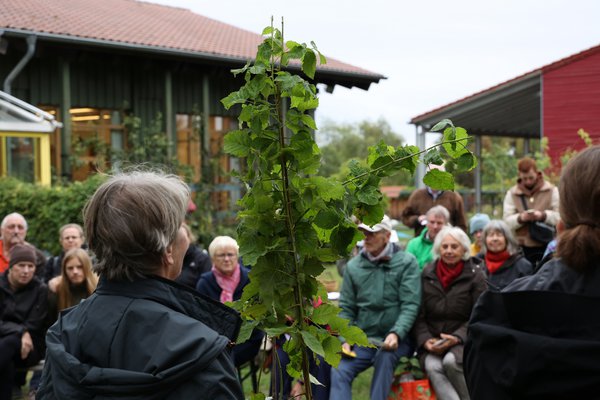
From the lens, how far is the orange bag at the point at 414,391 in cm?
595

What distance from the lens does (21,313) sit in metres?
6.62

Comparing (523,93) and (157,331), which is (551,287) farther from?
(523,93)

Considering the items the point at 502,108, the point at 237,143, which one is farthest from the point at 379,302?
the point at 502,108

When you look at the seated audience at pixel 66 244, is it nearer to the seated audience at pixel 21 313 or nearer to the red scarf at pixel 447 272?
the seated audience at pixel 21 313

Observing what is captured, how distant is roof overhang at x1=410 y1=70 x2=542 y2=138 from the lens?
63.9ft

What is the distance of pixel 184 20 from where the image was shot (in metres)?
22.7

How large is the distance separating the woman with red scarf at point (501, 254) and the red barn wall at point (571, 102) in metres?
12.1

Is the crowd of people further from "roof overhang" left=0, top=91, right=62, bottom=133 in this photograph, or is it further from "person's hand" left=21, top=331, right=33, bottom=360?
"roof overhang" left=0, top=91, right=62, bottom=133

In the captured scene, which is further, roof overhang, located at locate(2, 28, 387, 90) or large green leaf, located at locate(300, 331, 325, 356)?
roof overhang, located at locate(2, 28, 387, 90)

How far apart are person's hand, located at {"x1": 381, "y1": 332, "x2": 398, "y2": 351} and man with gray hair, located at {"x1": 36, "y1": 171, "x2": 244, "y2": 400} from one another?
4.03 m

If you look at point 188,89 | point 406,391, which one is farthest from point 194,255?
point 188,89

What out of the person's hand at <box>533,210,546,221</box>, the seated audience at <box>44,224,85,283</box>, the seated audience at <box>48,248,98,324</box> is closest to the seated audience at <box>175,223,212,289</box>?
the seated audience at <box>48,248,98,324</box>

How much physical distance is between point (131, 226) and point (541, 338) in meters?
1.14

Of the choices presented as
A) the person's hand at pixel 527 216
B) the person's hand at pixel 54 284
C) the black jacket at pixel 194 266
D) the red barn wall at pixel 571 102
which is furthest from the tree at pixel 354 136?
the person's hand at pixel 54 284
